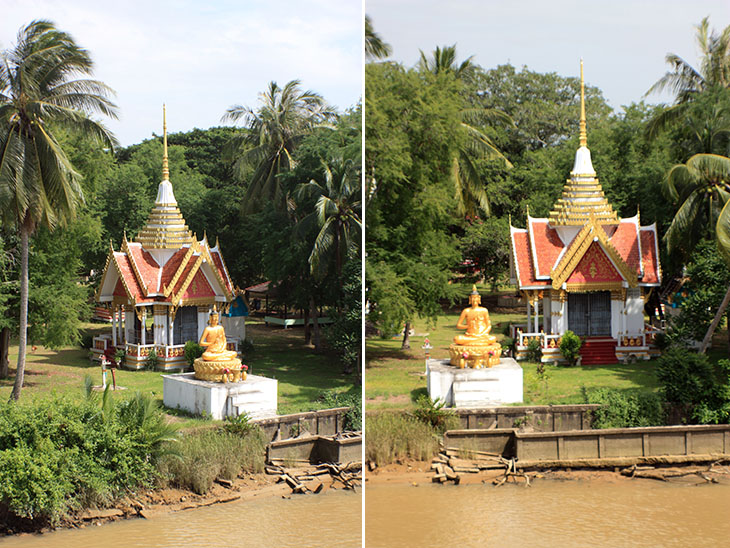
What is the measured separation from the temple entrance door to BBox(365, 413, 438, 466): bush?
4790 millimetres

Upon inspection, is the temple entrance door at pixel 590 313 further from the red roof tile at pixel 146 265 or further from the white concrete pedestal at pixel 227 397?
the red roof tile at pixel 146 265

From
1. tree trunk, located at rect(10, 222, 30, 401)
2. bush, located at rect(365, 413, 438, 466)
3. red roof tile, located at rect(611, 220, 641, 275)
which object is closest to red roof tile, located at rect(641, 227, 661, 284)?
red roof tile, located at rect(611, 220, 641, 275)

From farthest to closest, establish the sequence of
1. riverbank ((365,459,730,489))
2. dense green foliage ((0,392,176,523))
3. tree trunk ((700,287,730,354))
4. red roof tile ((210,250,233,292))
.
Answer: red roof tile ((210,250,233,292)) → tree trunk ((700,287,730,354)) → riverbank ((365,459,730,489)) → dense green foliage ((0,392,176,523))

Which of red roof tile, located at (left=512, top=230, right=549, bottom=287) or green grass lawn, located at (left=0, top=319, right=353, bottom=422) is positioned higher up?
red roof tile, located at (left=512, top=230, right=549, bottom=287)

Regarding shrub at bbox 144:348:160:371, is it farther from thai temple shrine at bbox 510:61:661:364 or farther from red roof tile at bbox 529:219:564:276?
red roof tile at bbox 529:219:564:276

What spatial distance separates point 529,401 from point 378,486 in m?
2.49

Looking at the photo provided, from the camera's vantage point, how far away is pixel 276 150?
50.6 feet

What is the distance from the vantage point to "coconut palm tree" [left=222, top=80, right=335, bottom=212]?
49.8ft

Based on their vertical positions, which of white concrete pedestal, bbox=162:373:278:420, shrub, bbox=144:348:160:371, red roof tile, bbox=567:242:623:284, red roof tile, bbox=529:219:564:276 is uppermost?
red roof tile, bbox=529:219:564:276

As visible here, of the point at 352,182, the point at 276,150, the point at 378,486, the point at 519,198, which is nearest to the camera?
the point at 378,486

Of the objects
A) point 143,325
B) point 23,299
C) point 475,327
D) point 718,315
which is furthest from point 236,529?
point 718,315

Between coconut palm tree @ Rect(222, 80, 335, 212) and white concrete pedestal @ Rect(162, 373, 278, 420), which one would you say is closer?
white concrete pedestal @ Rect(162, 373, 278, 420)

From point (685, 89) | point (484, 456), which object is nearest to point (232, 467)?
point (484, 456)

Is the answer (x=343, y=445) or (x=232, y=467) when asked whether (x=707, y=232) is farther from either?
(x=232, y=467)
